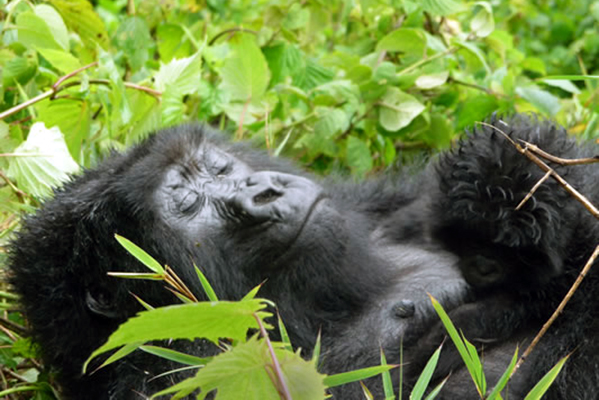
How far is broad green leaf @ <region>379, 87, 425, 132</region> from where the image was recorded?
372cm

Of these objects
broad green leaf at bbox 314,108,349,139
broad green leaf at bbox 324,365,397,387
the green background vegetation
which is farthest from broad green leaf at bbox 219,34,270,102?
broad green leaf at bbox 324,365,397,387

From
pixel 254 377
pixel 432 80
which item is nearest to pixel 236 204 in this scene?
pixel 254 377

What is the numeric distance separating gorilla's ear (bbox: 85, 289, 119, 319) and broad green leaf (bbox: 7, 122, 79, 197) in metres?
0.69

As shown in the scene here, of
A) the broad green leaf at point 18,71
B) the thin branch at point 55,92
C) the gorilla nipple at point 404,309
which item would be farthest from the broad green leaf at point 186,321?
the broad green leaf at point 18,71

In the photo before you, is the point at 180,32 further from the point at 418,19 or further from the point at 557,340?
the point at 557,340

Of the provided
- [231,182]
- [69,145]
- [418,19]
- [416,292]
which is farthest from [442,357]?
[418,19]

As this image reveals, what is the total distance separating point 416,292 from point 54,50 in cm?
175

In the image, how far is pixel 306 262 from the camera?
2467mm

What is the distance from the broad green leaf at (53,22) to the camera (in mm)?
3197

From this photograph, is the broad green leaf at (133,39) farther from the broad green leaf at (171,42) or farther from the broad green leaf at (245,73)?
the broad green leaf at (245,73)

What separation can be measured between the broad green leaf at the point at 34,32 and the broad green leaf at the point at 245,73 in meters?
0.86

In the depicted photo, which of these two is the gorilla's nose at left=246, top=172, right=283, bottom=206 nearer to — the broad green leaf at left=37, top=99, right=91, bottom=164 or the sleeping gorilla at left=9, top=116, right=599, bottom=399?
the sleeping gorilla at left=9, top=116, right=599, bottom=399

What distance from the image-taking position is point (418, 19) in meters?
3.99

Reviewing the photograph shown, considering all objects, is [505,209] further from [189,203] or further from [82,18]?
[82,18]
